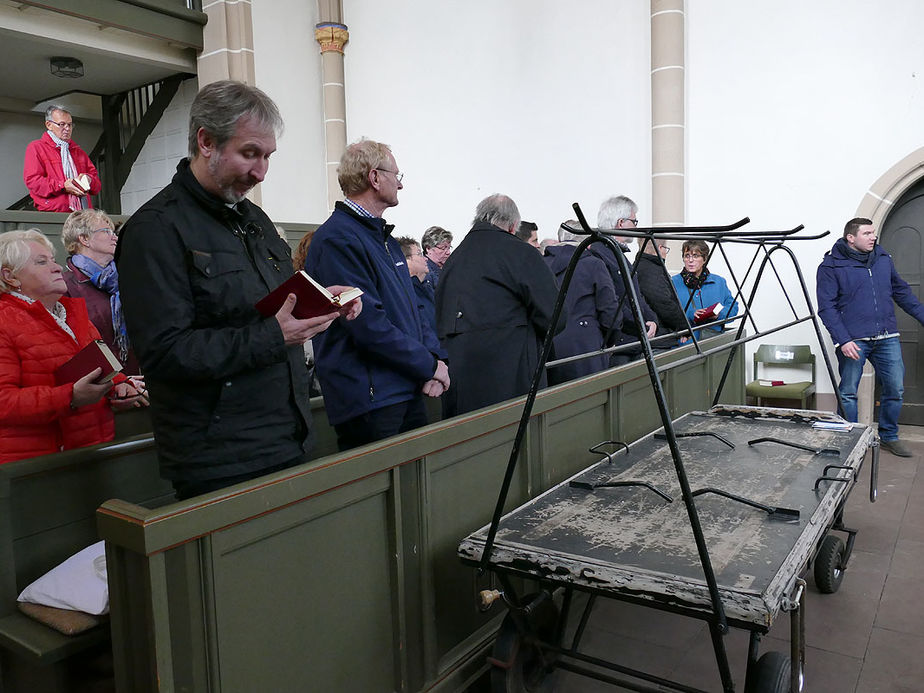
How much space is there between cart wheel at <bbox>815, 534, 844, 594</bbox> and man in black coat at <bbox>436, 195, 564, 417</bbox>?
4.75 ft

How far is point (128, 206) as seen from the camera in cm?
1089

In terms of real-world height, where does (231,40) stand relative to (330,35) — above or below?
below

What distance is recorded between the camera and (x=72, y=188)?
677cm

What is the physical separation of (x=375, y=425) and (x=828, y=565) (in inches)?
82.1

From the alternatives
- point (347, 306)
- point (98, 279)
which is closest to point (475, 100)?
point (98, 279)

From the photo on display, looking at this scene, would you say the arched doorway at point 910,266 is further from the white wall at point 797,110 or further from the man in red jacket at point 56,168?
the man in red jacket at point 56,168

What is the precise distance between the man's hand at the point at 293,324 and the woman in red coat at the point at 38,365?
0.97 metres

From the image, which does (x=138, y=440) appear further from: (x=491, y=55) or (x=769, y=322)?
(x=491, y=55)

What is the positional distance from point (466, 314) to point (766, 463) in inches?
53.0

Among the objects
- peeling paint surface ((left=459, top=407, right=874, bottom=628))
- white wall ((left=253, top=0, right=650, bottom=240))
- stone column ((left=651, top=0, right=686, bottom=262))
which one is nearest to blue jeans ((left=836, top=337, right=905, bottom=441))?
stone column ((left=651, top=0, right=686, bottom=262))

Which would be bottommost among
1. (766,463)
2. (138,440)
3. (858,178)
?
(766,463)

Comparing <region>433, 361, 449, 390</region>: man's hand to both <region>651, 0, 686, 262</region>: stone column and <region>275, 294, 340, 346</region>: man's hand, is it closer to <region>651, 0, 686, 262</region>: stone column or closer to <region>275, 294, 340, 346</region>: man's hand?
<region>275, 294, 340, 346</region>: man's hand

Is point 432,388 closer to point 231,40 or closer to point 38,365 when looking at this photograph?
point 38,365

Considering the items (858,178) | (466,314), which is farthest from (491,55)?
(466,314)
